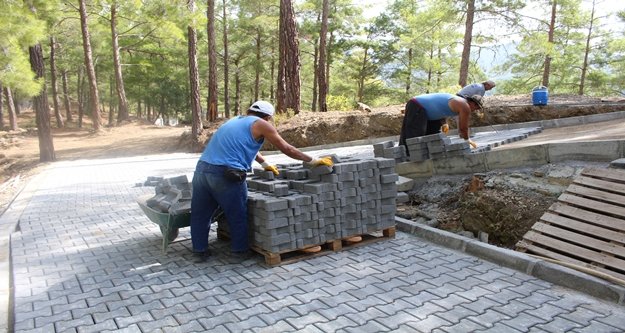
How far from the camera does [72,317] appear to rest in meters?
3.43

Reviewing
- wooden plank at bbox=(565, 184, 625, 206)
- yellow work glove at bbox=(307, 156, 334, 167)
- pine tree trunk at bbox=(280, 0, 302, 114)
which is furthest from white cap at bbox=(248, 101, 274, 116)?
pine tree trunk at bbox=(280, 0, 302, 114)

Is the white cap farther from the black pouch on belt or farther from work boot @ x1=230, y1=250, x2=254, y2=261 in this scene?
work boot @ x1=230, y1=250, x2=254, y2=261

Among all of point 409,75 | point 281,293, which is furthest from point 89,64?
point 281,293

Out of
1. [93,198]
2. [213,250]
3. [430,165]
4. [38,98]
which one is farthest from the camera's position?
[38,98]

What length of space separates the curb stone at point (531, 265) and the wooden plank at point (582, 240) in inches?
15.1

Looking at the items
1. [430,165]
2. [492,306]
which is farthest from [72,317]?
[430,165]

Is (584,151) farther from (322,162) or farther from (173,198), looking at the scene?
(173,198)

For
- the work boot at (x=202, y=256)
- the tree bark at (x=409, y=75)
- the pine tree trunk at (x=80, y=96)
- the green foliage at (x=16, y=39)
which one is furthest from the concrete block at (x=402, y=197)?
the pine tree trunk at (x=80, y=96)

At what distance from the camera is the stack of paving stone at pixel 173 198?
4.77 meters

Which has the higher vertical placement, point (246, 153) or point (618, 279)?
point (246, 153)

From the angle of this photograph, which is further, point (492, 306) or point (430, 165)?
point (430, 165)

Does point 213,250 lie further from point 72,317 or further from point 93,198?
point 93,198

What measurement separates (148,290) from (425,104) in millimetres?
4924

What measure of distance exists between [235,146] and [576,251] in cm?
339
